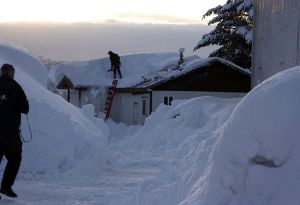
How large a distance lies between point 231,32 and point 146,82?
554 cm

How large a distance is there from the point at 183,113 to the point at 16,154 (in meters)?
11.9

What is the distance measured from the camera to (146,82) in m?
34.1

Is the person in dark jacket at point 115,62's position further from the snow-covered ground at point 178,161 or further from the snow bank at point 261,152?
the snow bank at point 261,152

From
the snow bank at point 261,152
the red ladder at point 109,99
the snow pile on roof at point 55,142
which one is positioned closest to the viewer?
the snow bank at point 261,152

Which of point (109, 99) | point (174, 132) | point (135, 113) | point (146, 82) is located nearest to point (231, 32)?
point (146, 82)

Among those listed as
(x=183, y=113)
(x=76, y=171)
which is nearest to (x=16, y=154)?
(x=76, y=171)

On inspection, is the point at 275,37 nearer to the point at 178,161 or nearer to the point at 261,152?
the point at 178,161

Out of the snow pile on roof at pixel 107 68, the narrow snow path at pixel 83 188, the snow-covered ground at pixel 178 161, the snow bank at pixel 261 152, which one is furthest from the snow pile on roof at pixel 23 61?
the snow pile on roof at pixel 107 68

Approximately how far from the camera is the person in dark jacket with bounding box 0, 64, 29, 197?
748 centimetres

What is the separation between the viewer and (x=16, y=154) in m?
7.55

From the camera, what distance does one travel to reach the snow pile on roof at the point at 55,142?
10344 millimetres

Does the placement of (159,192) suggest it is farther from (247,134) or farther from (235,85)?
(235,85)

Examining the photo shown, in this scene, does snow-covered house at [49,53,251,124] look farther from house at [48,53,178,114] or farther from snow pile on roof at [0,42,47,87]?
snow pile on roof at [0,42,47,87]

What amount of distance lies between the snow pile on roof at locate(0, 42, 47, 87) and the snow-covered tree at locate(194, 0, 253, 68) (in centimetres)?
1733
